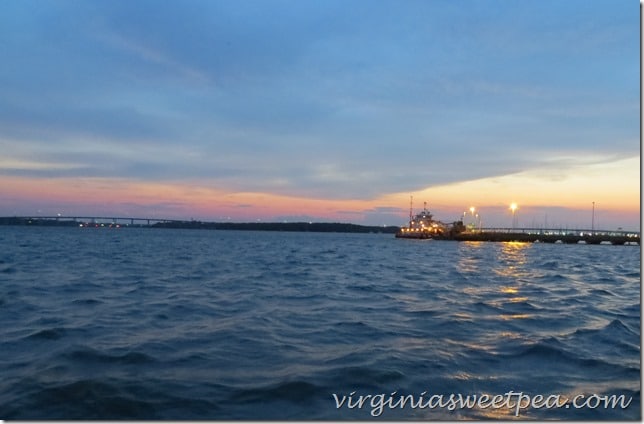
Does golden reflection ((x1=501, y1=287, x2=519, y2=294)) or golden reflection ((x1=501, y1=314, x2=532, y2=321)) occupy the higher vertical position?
golden reflection ((x1=501, y1=314, x2=532, y2=321))

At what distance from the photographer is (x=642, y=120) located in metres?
7.11

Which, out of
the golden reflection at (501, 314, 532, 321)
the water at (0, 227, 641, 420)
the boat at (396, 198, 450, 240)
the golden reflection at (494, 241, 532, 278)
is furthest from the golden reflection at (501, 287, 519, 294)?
the boat at (396, 198, 450, 240)

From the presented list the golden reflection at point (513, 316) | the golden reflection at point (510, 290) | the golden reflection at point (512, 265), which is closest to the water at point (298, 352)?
the golden reflection at point (513, 316)


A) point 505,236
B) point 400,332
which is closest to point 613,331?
point 400,332

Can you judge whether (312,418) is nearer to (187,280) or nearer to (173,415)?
(173,415)

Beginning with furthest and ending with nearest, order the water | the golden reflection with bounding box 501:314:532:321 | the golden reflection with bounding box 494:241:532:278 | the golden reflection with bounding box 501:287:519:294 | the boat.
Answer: the boat, the golden reflection with bounding box 494:241:532:278, the golden reflection with bounding box 501:287:519:294, the golden reflection with bounding box 501:314:532:321, the water

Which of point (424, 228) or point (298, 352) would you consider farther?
point (424, 228)

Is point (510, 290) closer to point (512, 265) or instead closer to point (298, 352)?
point (298, 352)

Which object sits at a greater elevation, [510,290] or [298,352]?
[510,290]

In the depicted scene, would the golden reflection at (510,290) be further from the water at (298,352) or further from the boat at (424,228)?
the boat at (424,228)

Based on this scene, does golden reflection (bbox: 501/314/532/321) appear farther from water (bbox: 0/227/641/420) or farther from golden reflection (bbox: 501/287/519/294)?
golden reflection (bbox: 501/287/519/294)

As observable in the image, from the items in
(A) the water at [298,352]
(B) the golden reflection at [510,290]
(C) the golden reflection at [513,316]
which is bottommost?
(A) the water at [298,352]

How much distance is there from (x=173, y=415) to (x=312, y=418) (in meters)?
2.14

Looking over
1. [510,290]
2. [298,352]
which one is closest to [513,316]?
[510,290]
